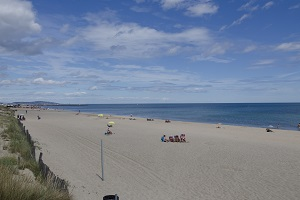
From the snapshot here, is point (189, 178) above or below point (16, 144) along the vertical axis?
below

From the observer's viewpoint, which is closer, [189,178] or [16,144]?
[189,178]

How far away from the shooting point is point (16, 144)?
13453 millimetres

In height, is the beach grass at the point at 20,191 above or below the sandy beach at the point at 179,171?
above

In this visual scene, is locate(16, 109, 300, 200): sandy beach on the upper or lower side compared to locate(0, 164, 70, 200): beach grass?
lower

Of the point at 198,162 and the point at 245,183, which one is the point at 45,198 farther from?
the point at 198,162

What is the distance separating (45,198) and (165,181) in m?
6.51

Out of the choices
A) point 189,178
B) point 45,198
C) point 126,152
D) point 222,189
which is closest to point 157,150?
point 126,152

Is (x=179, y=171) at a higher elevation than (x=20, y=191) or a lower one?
lower

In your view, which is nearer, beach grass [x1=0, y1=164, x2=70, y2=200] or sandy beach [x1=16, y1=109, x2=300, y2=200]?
beach grass [x1=0, y1=164, x2=70, y2=200]

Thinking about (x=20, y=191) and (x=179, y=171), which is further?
(x=179, y=171)

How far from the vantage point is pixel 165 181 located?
10.9 m

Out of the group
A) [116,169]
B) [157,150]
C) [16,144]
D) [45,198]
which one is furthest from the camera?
[157,150]

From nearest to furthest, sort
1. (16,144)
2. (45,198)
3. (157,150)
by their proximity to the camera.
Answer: (45,198)
(16,144)
(157,150)

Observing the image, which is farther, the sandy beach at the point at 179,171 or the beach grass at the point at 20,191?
the sandy beach at the point at 179,171
